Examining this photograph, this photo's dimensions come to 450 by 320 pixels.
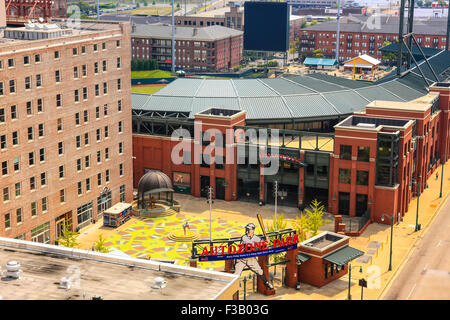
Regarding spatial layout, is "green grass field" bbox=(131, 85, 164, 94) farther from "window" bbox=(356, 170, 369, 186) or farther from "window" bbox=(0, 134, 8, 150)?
"window" bbox=(0, 134, 8, 150)

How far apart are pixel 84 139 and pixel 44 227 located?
46.0ft

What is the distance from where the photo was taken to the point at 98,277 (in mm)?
62875

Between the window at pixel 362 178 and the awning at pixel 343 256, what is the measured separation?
69.9 feet

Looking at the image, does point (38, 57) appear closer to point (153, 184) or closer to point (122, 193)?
point (153, 184)

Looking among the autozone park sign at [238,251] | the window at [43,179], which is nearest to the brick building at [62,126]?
the window at [43,179]

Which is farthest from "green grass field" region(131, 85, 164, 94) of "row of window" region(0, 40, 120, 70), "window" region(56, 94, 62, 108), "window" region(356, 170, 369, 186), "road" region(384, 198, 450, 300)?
"road" region(384, 198, 450, 300)

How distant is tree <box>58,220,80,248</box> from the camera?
9125cm

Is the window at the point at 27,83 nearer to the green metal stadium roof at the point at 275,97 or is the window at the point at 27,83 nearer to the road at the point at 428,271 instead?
the green metal stadium roof at the point at 275,97

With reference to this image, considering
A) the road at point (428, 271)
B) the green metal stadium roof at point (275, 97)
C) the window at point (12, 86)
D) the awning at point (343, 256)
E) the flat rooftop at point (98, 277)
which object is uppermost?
the window at point (12, 86)

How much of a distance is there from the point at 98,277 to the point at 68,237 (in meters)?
31.1

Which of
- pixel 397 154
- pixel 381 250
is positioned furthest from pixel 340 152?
pixel 381 250

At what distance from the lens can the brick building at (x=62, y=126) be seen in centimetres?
9156

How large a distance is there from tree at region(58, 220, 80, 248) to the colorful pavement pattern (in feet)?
18.9

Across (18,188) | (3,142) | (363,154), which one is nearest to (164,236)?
(18,188)
